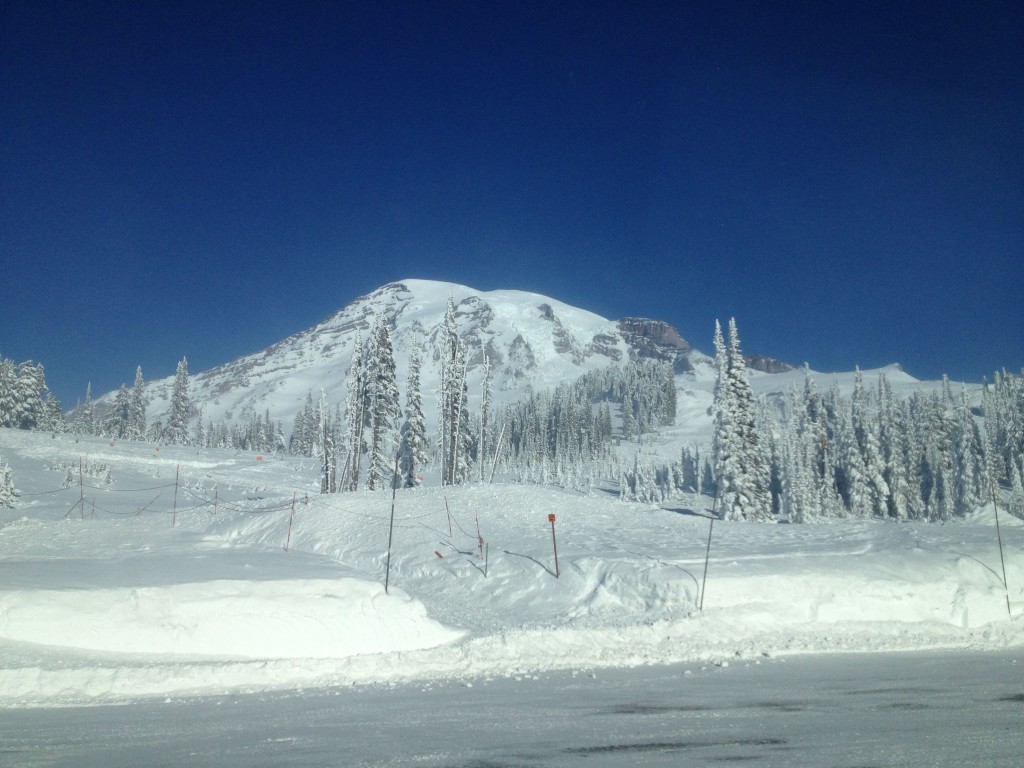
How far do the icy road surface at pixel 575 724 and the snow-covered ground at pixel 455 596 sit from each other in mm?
1609

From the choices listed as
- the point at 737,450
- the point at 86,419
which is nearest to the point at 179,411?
the point at 86,419

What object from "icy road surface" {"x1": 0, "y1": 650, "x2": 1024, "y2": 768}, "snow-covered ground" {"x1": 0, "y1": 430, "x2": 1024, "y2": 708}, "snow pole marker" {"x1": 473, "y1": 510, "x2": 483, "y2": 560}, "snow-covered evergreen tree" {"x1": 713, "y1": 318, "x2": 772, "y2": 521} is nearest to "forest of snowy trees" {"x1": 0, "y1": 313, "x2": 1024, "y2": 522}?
"snow-covered evergreen tree" {"x1": 713, "y1": 318, "x2": 772, "y2": 521}

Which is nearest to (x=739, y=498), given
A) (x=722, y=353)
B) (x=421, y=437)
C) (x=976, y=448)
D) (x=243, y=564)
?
(x=722, y=353)

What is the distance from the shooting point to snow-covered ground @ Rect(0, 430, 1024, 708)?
13047mm

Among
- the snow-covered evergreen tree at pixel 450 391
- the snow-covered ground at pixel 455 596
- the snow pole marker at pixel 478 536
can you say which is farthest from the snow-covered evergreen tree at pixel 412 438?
the snow pole marker at pixel 478 536

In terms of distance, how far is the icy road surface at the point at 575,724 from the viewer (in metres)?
7.21

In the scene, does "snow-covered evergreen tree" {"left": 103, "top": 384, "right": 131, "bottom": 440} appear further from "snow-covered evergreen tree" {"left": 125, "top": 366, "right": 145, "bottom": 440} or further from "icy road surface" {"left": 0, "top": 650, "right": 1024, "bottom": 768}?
"icy road surface" {"left": 0, "top": 650, "right": 1024, "bottom": 768}

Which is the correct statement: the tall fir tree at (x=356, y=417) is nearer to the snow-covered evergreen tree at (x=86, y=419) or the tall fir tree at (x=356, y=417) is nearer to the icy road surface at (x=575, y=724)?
the icy road surface at (x=575, y=724)

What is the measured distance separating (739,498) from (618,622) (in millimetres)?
26440

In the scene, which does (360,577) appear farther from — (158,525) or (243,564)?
(158,525)

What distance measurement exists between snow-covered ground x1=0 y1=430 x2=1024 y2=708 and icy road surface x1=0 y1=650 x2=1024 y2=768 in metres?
1.61

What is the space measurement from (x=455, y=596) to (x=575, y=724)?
13319 millimetres

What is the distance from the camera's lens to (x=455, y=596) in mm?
21484

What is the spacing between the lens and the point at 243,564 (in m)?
20.7
